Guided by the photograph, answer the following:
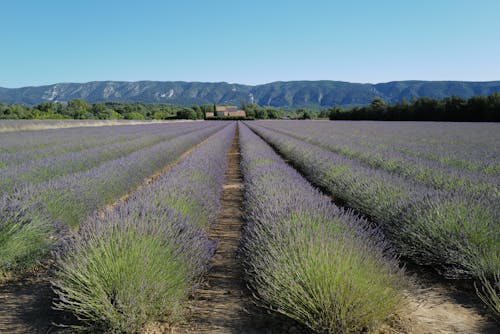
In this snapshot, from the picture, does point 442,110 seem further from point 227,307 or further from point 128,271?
point 128,271

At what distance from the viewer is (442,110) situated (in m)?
48.1

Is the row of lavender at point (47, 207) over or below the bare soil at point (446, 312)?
over

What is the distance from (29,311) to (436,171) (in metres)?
6.55

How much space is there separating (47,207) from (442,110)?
174ft

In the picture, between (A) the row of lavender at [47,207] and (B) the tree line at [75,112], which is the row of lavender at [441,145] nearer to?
(A) the row of lavender at [47,207]

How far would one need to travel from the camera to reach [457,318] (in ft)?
7.89

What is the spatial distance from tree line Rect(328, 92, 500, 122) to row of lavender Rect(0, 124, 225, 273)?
45.1m

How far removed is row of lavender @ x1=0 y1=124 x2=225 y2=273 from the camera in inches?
122

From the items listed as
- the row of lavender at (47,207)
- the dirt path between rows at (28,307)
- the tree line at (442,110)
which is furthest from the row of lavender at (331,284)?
the tree line at (442,110)

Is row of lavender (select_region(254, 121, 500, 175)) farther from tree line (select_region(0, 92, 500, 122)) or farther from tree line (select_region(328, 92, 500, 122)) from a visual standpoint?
tree line (select_region(0, 92, 500, 122))

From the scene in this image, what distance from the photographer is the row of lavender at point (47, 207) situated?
10.2 feet

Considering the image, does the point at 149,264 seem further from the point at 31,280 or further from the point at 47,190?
the point at 47,190

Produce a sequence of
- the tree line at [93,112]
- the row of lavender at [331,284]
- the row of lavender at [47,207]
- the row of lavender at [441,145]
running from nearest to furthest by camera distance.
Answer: the row of lavender at [331,284] → the row of lavender at [47,207] → the row of lavender at [441,145] → the tree line at [93,112]

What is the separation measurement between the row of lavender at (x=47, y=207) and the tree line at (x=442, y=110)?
45129 millimetres
